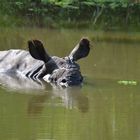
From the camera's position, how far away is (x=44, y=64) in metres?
14.6

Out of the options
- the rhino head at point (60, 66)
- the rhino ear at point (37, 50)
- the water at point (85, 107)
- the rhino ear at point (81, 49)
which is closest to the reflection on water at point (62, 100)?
the water at point (85, 107)

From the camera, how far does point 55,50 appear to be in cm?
1969

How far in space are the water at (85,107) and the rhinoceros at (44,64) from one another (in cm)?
33

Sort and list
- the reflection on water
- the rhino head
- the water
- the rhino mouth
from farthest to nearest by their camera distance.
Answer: the rhino head, the rhino mouth, the reflection on water, the water

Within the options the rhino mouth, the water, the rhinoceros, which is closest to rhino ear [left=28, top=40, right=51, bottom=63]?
the rhinoceros

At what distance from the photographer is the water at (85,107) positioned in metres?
9.16

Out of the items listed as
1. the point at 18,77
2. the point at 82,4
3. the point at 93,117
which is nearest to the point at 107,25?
the point at 82,4

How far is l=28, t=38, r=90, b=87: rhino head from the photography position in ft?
45.0

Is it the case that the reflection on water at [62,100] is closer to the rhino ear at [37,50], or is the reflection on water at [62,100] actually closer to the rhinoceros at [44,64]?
the rhinoceros at [44,64]

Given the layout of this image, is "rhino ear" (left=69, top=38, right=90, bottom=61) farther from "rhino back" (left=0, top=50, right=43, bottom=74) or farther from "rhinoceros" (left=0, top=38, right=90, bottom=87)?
"rhino back" (left=0, top=50, right=43, bottom=74)

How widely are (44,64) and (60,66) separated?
48cm

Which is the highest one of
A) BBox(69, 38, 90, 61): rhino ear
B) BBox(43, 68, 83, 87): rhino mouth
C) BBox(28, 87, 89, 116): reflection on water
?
BBox(28, 87, 89, 116): reflection on water

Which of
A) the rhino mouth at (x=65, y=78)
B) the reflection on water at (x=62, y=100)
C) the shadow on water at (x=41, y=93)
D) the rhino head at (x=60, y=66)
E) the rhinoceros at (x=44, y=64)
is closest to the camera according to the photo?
the reflection on water at (x=62, y=100)

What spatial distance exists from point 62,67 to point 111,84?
991 millimetres
